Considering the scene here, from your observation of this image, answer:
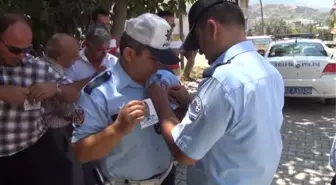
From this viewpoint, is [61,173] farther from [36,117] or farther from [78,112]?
[78,112]

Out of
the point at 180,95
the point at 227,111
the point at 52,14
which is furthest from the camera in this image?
the point at 52,14

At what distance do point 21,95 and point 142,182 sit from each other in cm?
73

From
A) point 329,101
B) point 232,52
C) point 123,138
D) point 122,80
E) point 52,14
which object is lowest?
point 329,101

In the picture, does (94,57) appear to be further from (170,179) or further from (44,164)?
(170,179)

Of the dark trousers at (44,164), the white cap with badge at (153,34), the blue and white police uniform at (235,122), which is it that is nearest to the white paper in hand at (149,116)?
the blue and white police uniform at (235,122)

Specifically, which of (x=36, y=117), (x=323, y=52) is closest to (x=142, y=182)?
(x=36, y=117)

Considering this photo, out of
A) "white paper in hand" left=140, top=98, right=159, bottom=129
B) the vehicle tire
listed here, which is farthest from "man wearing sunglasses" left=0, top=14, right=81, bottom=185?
the vehicle tire

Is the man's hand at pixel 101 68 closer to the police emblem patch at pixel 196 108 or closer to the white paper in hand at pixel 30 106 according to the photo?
the white paper in hand at pixel 30 106

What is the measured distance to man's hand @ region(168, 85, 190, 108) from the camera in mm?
1721

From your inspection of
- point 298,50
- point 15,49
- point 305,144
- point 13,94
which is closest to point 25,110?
point 13,94

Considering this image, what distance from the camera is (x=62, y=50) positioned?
8.53 feet

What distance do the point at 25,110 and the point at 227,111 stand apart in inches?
44.4

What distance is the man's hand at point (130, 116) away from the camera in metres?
1.39

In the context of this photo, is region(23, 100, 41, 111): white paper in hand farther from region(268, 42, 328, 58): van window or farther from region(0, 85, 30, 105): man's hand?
region(268, 42, 328, 58): van window
